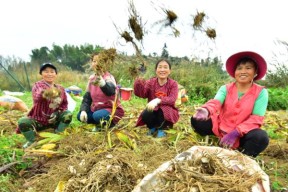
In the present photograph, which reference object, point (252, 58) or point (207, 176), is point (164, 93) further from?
point (207, 176)

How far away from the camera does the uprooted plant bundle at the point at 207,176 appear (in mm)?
1860

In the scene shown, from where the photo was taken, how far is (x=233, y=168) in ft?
6.96

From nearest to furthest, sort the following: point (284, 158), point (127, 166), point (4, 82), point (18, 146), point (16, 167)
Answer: point (127, 166), point (16, 167), point (284, 158), point (18, 146), point (4, 82)

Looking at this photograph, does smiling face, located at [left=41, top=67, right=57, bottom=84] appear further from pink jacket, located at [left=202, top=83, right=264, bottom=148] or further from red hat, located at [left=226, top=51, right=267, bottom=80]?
red hat, located at [left=226, top=51, right=267, bottom=80]

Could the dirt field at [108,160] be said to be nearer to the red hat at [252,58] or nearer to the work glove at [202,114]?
the work glove at [202,114]

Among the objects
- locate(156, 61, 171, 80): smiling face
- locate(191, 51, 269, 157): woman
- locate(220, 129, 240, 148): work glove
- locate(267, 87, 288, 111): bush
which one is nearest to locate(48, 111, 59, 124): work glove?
locate(156, 61, 171, 80): smiling face

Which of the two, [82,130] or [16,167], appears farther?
[82,130]

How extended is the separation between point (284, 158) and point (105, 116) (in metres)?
1.95

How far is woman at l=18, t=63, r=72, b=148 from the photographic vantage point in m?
3.64

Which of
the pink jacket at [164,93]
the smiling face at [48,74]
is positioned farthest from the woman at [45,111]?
the pink jacket at [164,93]

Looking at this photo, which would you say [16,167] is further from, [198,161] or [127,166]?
[198,161]

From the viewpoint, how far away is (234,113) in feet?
9.93

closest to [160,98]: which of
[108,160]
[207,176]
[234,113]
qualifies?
[234,113]

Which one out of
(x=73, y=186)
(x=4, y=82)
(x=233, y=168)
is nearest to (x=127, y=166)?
Result: (x=73, y=186)
